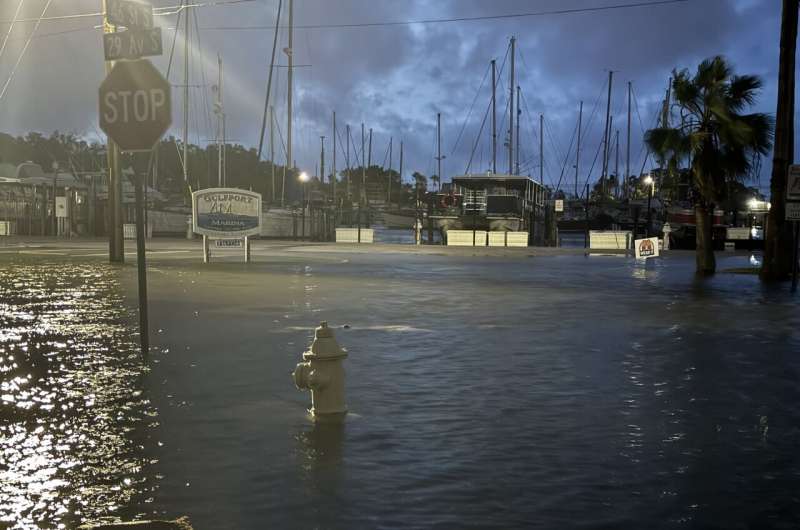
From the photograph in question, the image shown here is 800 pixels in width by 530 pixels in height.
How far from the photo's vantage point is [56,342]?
37.4 ft

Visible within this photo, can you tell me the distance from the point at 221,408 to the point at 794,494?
440 centimetres

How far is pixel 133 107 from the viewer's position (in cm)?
968

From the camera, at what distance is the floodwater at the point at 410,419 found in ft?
17.2

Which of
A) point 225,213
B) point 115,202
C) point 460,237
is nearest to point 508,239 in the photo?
point 460,237

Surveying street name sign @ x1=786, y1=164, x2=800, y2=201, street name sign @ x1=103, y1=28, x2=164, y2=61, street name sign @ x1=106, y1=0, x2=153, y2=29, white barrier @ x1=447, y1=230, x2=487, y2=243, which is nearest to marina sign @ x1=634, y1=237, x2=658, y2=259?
street name sign @ x1=786, y1=164, x2=800, y2=201

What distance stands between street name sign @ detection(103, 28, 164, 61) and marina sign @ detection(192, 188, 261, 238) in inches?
695

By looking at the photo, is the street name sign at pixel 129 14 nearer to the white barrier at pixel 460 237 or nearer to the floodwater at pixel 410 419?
the floodwater at pixel 410 419

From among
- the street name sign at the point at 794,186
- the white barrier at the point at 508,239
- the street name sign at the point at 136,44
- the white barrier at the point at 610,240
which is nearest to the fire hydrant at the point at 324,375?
the street name sign at the point at 136,44

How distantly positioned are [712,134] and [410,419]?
69.9 ft

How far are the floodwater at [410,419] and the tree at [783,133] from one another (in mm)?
8752

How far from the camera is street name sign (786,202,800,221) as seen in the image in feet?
66.3

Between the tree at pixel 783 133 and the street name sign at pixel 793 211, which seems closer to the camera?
the street name sign at pixel 793 211

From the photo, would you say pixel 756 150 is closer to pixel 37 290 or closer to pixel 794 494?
pixel 37 290

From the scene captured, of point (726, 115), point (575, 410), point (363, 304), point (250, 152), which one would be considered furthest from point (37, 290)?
point (250, 152)
